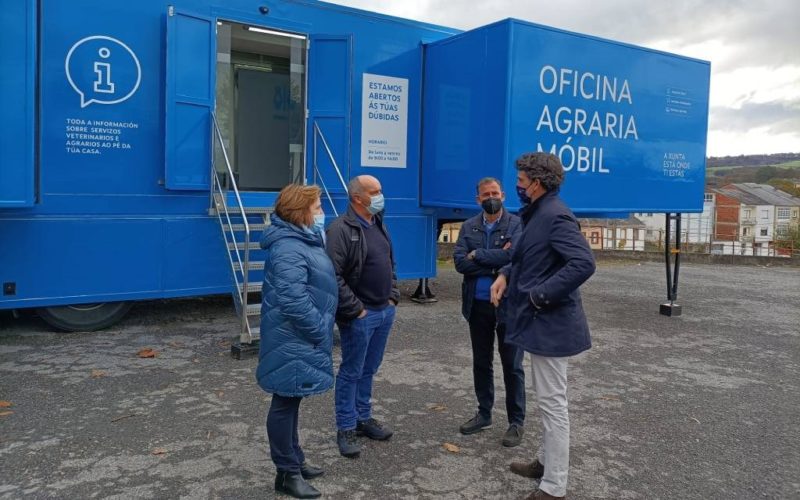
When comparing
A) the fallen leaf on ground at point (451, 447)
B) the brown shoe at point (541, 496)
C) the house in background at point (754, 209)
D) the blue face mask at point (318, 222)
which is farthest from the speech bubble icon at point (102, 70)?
the house in background at point (754, 209)

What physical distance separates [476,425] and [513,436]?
27cm

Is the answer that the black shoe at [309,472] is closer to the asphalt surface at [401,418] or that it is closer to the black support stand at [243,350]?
the asphalt surface at [401,418]

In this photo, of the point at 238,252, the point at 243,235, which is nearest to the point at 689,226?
the point at 243,235

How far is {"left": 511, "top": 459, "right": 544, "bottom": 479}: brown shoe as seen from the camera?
3529 millimetres

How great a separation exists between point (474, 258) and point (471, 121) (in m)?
3.75

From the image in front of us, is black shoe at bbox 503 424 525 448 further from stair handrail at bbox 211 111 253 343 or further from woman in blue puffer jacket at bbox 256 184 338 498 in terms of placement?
stair handrail at bbox 211 111 253 343

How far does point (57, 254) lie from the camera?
5965 millimetres

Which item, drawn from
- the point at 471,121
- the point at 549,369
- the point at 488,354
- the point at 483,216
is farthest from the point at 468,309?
the point at 471,121

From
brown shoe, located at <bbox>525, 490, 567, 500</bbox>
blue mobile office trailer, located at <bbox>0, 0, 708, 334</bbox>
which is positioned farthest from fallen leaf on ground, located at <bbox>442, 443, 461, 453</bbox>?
blue mobile office trailer, located at <bbox>0, 0, 708, 334</bbox>

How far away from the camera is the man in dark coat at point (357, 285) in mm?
3594

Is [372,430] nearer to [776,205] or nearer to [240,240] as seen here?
[240,240]

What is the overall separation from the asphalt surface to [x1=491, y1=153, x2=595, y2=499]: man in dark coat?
0.40 m

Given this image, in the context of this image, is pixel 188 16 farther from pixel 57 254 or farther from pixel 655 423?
pixel 655 423

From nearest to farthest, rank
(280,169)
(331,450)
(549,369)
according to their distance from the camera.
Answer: (549,369) → (331,450) → (280,169)
